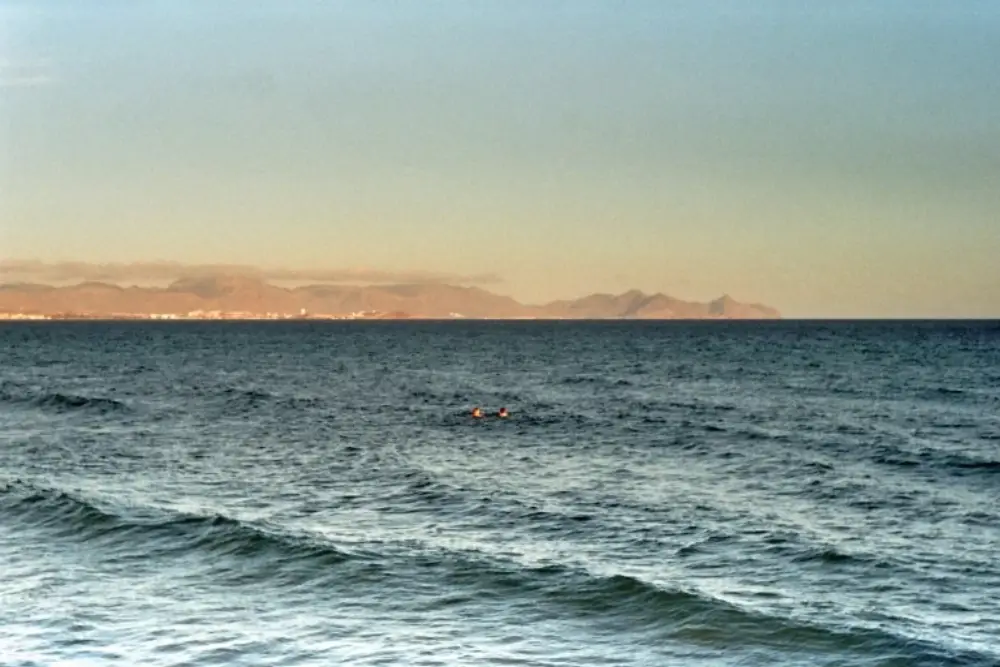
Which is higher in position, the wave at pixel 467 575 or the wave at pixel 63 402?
the wave at pixel 467 575

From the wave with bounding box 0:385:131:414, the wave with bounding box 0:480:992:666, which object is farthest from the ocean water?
the wave with bounding box 0:385:131:414

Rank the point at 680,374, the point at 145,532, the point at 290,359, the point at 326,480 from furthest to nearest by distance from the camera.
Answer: the point at 290,359 < the point at 680,374 < the point at 326,480 < the point at 145,532

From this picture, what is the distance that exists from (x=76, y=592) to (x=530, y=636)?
922cm

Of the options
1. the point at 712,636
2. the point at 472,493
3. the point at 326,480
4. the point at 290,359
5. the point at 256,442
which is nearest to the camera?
the point at 712,636

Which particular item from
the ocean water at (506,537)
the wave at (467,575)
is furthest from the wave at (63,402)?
the wave at (467,575)

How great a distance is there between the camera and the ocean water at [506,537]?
21.1 metres

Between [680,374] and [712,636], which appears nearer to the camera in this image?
[712,636]

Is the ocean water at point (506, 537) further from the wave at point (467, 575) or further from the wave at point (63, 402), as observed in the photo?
the wave at point (63, 402)

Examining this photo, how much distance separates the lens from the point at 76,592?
24.4 meters

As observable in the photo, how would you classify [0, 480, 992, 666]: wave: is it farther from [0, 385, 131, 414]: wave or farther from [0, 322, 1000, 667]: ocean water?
[0, 385, 131, 414]: wave

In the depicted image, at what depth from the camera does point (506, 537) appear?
2938 cm

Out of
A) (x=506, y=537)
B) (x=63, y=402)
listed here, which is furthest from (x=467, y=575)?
(x=63, y=402)

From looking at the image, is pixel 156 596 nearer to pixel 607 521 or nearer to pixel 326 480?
pixel 607 521

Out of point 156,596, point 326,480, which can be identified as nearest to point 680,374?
point 326,480
